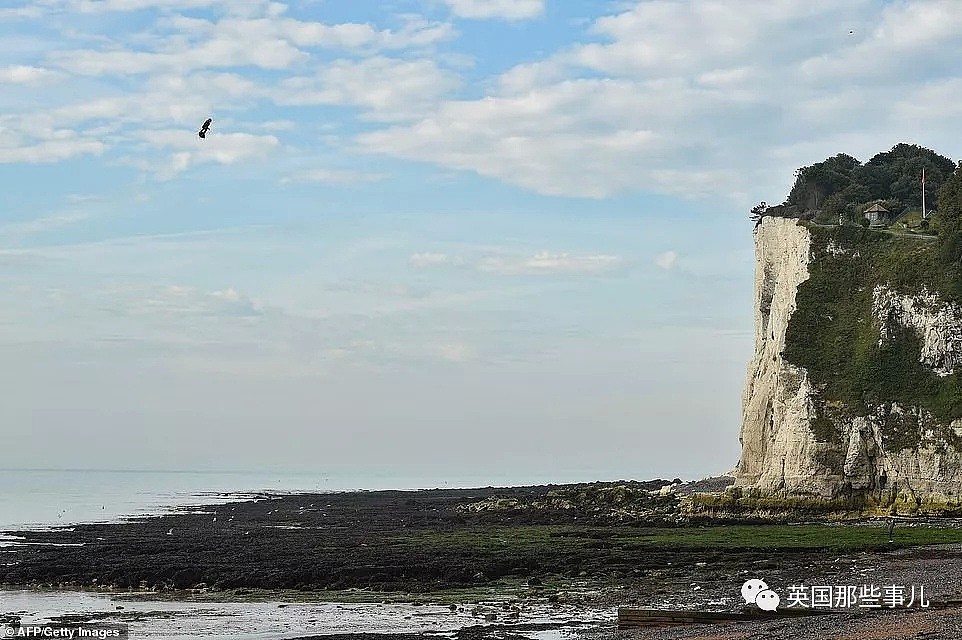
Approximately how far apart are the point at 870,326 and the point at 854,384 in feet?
13.2

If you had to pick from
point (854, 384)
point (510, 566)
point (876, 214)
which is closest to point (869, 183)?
point (876, 214)

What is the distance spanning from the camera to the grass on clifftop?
5950 cm

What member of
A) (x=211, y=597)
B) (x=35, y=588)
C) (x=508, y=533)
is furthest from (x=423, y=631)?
(x=508, y=533)

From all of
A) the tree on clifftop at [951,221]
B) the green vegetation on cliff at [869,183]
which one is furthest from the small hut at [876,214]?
the tree on clifftop at [951,221]

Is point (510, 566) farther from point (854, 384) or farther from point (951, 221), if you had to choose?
point (951, 221)

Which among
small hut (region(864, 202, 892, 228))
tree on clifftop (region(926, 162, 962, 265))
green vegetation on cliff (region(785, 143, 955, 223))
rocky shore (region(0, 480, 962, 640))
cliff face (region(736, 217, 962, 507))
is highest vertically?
green vegetation on cliff (region(785, 143, 955, 223))

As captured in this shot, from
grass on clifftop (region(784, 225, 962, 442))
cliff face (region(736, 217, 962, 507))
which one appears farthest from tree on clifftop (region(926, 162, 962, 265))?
cliff face (region(736, 217, 962, 507))

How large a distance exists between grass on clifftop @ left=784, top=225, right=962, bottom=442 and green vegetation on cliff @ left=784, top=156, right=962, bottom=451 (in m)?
0.05

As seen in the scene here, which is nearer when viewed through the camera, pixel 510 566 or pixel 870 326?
pixel 510 566

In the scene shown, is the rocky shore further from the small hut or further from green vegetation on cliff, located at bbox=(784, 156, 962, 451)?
the small hut

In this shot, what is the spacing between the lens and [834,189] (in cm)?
8888

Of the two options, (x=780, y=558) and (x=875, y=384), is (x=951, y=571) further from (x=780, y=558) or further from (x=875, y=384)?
(x=875, y=384)

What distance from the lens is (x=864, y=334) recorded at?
63250 mm

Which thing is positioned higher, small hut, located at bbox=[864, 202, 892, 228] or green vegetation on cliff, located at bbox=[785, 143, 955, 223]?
green vegetation on cliff, located at bbox=[785, 143, 955, 223]
